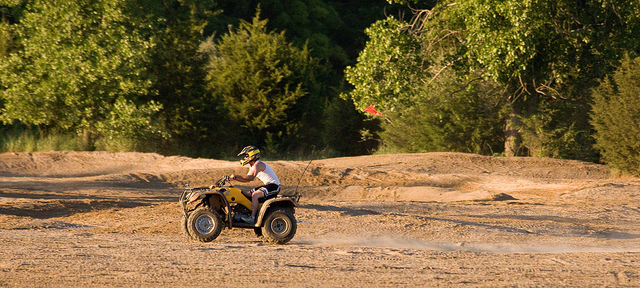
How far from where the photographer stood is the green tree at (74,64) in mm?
23031

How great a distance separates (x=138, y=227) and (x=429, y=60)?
14349mm

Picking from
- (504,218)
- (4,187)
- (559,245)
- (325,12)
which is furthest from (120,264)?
(325,12)

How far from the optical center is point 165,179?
19500 millimetres

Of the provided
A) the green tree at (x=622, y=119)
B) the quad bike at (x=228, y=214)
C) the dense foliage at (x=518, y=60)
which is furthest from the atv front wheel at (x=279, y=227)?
the green tree at (x=622, y=119)

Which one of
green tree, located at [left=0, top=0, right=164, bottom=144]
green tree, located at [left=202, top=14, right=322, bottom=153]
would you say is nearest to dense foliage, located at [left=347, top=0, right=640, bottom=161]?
green tree, located at [left=202, top=14, right=322, bottom=153]

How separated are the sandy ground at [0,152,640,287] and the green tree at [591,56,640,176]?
A: 27.1 inches

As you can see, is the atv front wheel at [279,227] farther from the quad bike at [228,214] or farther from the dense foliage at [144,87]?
the dense foliage at [144,87]

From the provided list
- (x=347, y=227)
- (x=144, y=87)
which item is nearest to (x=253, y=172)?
(x=347, y=227)

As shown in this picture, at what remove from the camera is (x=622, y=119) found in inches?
776

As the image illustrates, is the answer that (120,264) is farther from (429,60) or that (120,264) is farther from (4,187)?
(429,60)

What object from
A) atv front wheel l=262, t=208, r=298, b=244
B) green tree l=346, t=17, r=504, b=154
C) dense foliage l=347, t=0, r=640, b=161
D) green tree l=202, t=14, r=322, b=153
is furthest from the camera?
green tree l=202, t=14, r=322, b=153

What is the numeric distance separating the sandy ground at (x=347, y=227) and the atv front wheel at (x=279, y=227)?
0.57 ft

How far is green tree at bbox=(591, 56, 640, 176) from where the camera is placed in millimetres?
19609

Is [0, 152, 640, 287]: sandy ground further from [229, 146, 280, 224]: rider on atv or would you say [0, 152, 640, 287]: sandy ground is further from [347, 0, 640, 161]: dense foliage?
[347, 0, 640, 161]: dense foliage
